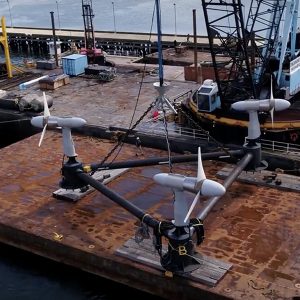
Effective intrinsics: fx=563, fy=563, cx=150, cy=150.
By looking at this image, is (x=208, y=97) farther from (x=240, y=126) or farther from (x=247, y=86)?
(x=247, y=86)

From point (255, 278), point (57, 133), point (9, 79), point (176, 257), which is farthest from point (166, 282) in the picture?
point (9, 79)

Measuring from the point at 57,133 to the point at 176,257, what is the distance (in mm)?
17422

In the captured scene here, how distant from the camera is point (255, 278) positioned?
19.5m

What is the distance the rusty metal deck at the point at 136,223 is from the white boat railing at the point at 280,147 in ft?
8.80

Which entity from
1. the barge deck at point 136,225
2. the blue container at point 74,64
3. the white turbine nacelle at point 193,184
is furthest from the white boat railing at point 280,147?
the blue container at point 74,64

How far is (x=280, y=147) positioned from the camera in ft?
94.9

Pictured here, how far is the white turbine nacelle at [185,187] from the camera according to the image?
A: 55.7 ft

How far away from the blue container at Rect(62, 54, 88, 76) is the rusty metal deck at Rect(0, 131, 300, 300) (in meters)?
17.0

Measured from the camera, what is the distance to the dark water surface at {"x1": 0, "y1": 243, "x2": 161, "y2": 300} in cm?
2184

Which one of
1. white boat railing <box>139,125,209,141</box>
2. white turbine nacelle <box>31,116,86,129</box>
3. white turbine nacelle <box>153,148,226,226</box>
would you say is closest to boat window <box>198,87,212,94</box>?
white boat railing <box>139,125,209,141</box>

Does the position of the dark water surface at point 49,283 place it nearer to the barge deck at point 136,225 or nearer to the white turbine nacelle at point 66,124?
the barge deck at point 136,225

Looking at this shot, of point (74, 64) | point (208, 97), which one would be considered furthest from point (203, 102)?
point (74, 64)

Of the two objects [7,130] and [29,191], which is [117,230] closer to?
[29,191]

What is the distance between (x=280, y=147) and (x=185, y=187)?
1263 cm
